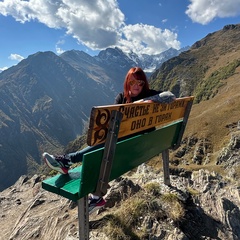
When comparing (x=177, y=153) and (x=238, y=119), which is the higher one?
(x=238, y=119)

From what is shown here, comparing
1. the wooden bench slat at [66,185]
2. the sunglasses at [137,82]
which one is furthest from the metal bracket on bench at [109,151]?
the sunglasses at [137,82]

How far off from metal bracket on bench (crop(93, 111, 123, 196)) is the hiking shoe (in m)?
1.06

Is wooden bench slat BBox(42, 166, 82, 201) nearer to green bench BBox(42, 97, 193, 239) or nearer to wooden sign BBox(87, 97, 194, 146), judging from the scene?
green bench BBox(42, 97, 193, 239)

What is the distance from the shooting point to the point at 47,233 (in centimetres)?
730

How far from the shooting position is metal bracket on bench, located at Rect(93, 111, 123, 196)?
4398 millimetres

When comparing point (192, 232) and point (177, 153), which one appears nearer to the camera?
point (192, 232)

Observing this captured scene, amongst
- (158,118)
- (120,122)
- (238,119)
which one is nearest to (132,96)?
(158,118)

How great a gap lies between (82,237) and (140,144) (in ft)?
6.94

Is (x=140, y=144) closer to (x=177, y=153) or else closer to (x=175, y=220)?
(x=175, y=220)

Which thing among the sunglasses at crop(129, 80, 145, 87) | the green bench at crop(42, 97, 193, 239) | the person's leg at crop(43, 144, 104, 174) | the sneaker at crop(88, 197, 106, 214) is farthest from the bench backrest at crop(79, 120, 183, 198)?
the sneaker at crop(88, 197, 106, 214)

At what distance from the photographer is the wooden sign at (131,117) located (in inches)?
163

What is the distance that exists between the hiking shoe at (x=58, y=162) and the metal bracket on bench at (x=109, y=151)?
1061mm

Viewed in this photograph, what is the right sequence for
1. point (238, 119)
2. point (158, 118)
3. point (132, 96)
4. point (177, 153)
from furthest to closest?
1. point (177, 153)
2. point (238, 119)
3. point (132, 96)
4. point (158, 118)

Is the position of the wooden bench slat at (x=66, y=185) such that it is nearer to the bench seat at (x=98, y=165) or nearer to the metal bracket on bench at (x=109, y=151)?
the bench seat at (x=98, y=165)
